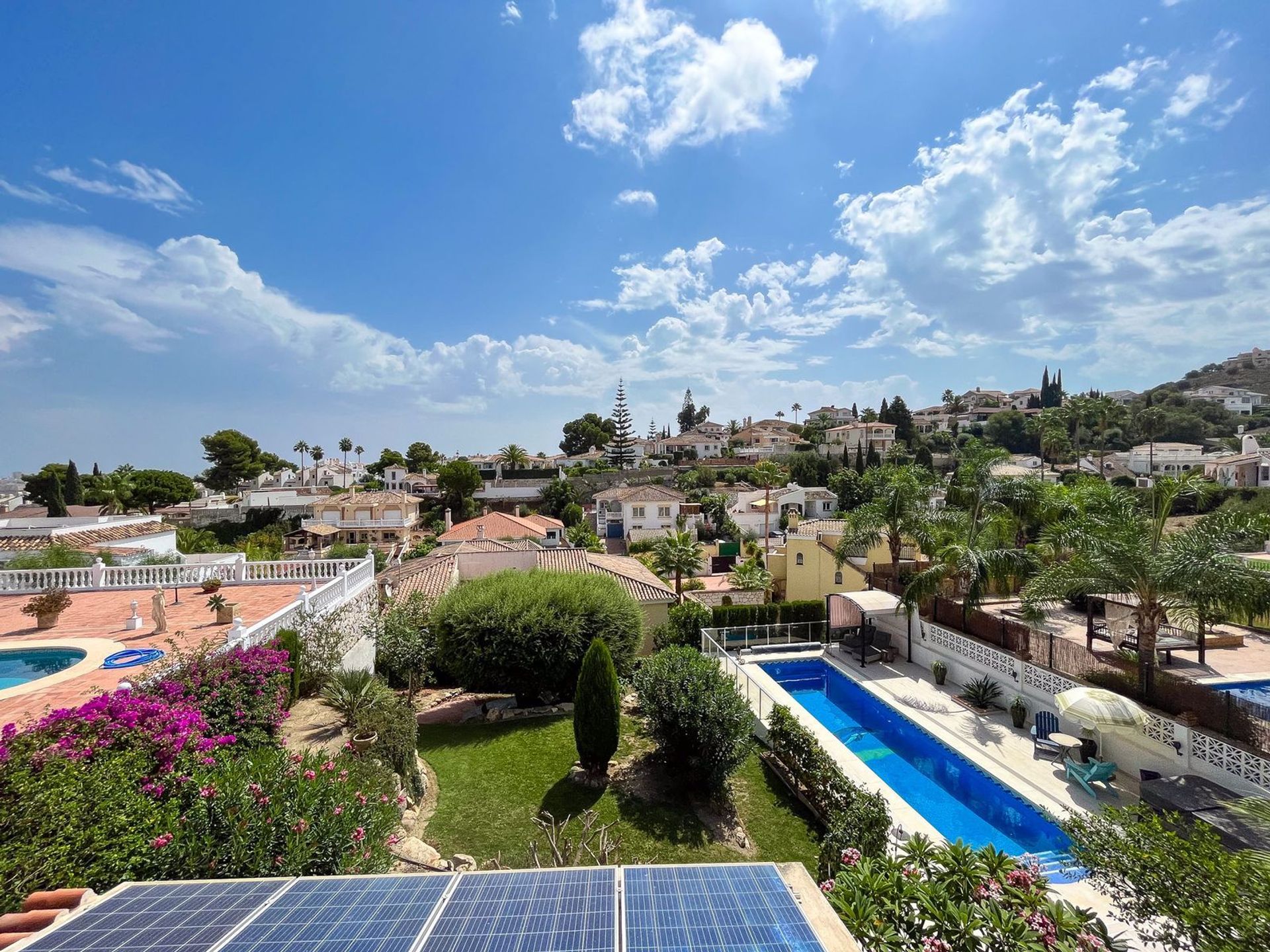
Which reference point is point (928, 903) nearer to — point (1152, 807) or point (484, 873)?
point (484, 873)

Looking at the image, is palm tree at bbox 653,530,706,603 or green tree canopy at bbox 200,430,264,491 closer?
palm tree at bbox 653,530,706,603

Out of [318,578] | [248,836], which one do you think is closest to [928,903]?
[248,836]

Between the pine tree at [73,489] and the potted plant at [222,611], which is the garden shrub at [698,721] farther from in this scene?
the pine tree at [73,489]

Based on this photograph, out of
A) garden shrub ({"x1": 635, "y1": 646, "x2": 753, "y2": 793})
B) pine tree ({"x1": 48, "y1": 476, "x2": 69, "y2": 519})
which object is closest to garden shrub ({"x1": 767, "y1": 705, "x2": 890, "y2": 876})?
garden shrub ({"x1": 635, "y1": 646, "x2": 753, "y2": 793})

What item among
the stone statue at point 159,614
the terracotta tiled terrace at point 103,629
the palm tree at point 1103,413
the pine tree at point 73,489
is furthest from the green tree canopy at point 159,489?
the palm tree at point 1103,413

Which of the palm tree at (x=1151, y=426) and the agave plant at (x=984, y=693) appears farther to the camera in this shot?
the palm tree at (x=1151, y=426)

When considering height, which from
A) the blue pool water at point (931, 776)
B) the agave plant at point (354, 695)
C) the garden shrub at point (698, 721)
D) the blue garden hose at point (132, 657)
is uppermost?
the blue garden hose at point (132, 657)

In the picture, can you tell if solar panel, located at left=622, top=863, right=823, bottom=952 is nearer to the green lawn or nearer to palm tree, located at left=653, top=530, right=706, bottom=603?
the green lawn

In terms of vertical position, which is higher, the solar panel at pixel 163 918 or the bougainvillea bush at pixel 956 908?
the solar panel at pixel 163 918
